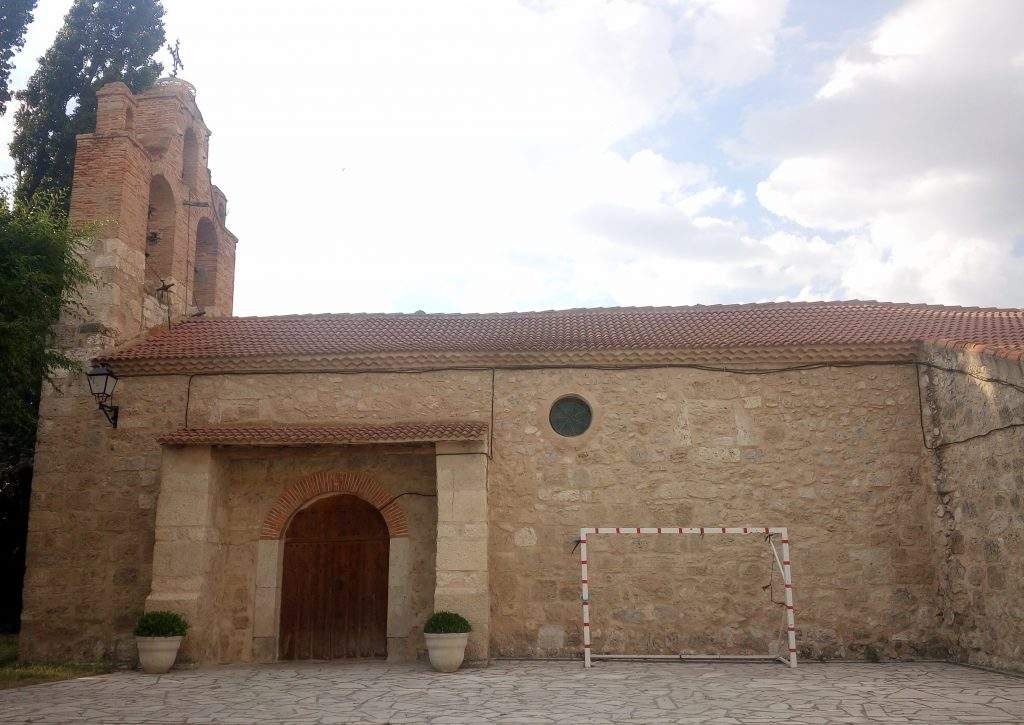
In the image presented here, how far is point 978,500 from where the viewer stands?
10.1 meters

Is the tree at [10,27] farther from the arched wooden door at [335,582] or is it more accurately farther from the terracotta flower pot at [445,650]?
the terracotta flower pot at [445,650]

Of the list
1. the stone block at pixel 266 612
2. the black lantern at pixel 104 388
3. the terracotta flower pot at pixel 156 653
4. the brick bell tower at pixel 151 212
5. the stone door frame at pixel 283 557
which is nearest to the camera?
the terracotta flower pot at pixel 156 653

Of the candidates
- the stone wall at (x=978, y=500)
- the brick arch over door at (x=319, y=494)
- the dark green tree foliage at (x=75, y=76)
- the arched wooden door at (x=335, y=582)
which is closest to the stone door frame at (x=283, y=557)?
the brick arch over door at (x=319, y=494)

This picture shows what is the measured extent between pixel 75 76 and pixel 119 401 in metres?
9.99

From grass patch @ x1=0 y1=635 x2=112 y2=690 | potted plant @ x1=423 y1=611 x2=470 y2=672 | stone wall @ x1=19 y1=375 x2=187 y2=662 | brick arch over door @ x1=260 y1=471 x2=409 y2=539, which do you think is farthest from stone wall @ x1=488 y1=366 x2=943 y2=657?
grass patch @ x1=0 y1=635 x2=112 y2=690

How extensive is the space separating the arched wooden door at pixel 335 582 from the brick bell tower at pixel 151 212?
172 inches

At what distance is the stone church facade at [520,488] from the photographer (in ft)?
35.7

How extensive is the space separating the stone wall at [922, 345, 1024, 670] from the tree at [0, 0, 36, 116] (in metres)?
17.2

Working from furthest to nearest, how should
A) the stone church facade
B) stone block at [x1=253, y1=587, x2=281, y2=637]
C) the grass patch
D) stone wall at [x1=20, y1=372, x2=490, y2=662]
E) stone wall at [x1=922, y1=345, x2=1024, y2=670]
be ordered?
stone wall at [x1=20, y1=372, x2=490, y2=662] → stone block at [x1=253, y1=587, x2=281, y2=637] → the stone church facade → the grass patch → stone wall at [x1=922, y1=345, x2=1024, y2=670]

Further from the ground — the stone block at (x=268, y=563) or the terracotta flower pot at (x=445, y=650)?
the stone block at (x=268, y=563)

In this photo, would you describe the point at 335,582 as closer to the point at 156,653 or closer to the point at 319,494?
the point at 319,494

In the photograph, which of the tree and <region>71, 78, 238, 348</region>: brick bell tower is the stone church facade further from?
the tree

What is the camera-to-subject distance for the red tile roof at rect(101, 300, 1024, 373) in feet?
38.1

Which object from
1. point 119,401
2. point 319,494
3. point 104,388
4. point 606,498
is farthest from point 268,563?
point 606,498
